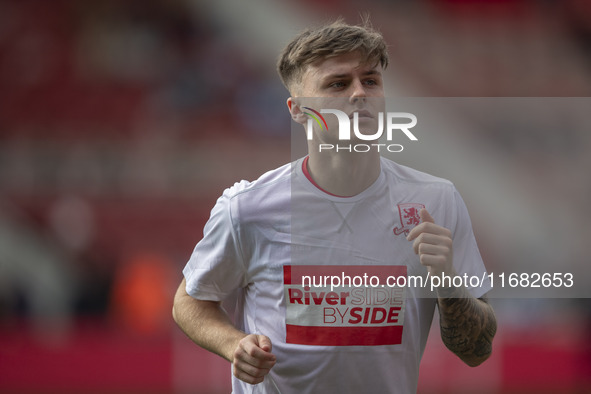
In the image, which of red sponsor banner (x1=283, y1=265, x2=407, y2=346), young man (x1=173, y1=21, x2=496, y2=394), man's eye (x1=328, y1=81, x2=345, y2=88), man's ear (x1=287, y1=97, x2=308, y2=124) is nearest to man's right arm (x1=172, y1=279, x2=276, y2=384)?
young man (x1=173, y1=21, x2=496, y2=394)

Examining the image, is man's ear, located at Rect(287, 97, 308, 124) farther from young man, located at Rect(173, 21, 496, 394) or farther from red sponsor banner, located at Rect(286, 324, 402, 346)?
red sponsor banner, located at Rect(286, 324, 402, 346)

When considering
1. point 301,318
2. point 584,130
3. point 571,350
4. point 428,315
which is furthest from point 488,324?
point 571,350

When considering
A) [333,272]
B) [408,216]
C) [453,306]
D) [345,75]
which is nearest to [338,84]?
[345,75]

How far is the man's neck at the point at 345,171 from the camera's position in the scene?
95.1 inches

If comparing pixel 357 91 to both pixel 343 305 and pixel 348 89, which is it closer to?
pixel 348 89

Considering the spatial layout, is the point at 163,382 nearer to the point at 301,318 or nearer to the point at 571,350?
the point at 571,350

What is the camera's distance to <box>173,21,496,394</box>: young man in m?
2.31

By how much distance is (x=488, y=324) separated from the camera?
2.30 metres

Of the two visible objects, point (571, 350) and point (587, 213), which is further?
point (571, 350)

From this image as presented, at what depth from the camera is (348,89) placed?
7.59 feet

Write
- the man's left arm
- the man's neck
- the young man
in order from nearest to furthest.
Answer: the man's left arm
the young man
the man's neck

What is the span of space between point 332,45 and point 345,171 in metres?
0.38

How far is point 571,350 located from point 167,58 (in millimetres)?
6847

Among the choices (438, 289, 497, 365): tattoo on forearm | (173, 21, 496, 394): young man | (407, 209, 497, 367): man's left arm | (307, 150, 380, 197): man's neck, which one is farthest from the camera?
(307, 150, 380, 197): man's neck
